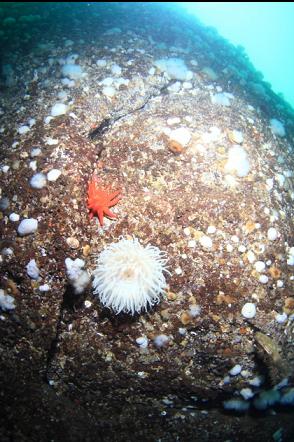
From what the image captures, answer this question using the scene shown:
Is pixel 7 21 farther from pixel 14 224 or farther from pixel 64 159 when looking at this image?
pixel 14 224

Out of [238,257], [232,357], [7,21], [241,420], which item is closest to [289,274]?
[238,257]

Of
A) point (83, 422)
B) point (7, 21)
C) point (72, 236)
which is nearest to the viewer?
point (72, 236)

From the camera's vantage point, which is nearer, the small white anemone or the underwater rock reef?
the small white anemone

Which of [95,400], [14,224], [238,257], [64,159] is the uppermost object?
[64,159]
